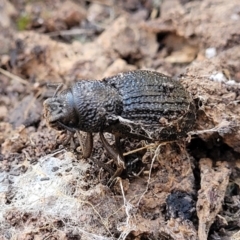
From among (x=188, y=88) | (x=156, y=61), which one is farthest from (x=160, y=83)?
(x=156, y=61)

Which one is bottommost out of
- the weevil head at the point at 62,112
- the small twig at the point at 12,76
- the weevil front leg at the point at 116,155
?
the small twig at the point at 12,76

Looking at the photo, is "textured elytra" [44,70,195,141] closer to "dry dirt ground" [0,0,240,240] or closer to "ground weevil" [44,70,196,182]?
"ground weevil" [44,70,196,182]

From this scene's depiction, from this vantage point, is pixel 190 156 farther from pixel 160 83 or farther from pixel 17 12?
pixel 17 12

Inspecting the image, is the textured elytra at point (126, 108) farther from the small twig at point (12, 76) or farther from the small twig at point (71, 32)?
the small twig at point (71, 32)

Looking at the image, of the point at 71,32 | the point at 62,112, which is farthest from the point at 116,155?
the point at 71,32

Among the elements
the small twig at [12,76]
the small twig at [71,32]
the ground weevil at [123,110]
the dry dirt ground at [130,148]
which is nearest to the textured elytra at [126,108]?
the ground weevil at [123,110]

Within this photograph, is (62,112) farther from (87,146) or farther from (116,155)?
(116,155)

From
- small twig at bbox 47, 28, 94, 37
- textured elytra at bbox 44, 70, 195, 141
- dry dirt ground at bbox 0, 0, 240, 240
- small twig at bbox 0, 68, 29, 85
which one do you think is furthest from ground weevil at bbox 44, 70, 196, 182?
small twig at bbox 47, 28, 94, 37
